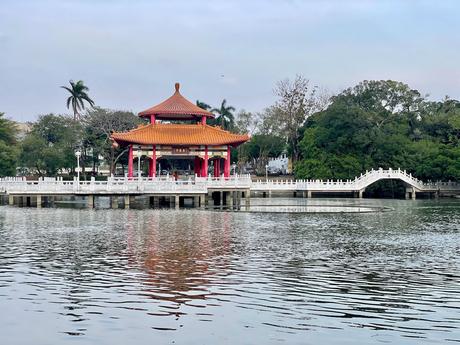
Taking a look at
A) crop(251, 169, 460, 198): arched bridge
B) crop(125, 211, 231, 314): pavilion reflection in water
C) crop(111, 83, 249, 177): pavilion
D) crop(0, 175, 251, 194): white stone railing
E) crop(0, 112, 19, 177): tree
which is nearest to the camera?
crop(125, 211, 231, 314): pavilion reflection in water

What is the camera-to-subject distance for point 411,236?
2872 centimetres

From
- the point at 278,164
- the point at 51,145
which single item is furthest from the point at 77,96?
the point at 278,164

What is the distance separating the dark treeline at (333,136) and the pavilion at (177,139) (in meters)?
17.8

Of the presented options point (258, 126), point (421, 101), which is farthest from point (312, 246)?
point (258, 126)

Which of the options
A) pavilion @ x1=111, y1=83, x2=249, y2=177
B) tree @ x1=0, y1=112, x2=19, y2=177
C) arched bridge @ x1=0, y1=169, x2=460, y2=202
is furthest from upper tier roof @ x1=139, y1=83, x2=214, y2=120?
tree @ x1=0, y1=112, x2=19, y2=177

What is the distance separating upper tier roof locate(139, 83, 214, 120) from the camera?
2221 inches

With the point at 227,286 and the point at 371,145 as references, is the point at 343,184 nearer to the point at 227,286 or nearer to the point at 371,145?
the point at 371,145

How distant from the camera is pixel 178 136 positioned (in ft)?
182

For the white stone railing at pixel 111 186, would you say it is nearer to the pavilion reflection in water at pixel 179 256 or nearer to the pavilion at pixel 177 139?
the pavilion at pixel 177 139

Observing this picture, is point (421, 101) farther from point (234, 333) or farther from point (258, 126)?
point (234, 333)

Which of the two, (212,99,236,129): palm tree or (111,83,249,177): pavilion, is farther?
(212,99,236,129): palm tree

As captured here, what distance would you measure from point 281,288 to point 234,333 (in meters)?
4.02

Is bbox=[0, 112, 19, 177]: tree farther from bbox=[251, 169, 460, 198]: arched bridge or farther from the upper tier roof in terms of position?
bbox=[251, 169, 460, 198]: arched bridge

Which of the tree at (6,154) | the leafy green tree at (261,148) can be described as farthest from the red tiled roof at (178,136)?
the leafy green tree at (261,148)
